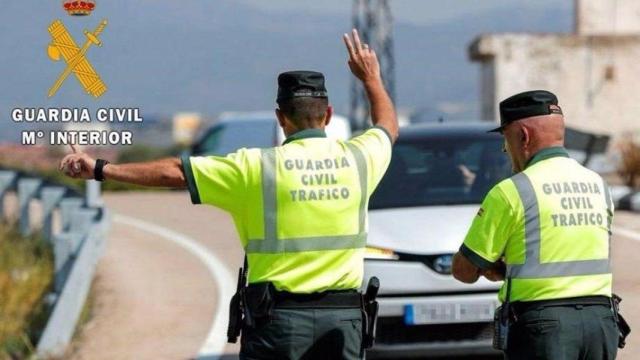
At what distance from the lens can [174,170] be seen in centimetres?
534

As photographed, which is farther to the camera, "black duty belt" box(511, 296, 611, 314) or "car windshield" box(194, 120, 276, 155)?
"car windshield" box(194, 120, 276, 155)

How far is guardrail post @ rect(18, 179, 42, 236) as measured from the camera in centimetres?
1759

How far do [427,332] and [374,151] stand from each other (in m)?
3.42

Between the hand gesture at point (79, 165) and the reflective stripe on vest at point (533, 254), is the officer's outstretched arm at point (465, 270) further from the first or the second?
the hand gesture at point (79, 165)

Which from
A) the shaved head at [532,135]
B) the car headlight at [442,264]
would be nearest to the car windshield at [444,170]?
the car headlight at [442,264]

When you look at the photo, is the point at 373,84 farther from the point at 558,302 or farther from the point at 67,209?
the point at 67,209

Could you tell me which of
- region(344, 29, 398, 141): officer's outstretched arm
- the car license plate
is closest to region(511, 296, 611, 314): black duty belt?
region(344, 29, 398, 141): officer's outstretched arm

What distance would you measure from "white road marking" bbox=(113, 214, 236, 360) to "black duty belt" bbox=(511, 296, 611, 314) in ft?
16.4

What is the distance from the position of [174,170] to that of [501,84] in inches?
1257

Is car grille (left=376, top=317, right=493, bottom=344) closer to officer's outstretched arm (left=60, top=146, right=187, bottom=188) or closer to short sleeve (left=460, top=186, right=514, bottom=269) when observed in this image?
short sleeve (left=460, top=186, right=514, bottom=269)

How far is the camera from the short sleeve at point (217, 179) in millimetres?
5352

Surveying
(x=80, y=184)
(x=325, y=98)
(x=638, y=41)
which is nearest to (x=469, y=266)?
(x=325, y=98)

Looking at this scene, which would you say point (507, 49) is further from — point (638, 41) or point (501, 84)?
point (638, 41)

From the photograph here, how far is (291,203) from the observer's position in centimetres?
542
